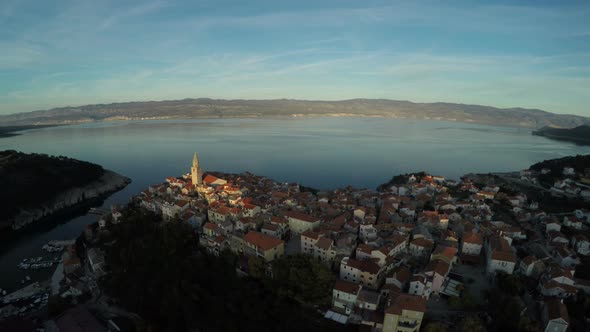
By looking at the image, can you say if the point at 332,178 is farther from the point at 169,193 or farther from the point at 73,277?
the point at 73,277

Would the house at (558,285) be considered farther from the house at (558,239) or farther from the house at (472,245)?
the house at (558,239)

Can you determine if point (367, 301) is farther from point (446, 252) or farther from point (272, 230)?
point (272, 230)

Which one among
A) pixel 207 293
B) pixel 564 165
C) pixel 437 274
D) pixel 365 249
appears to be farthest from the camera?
pixel 564 165

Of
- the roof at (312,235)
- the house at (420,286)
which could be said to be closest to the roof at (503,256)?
the house at (420,286)

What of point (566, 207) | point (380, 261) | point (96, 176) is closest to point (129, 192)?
point (96, 176)

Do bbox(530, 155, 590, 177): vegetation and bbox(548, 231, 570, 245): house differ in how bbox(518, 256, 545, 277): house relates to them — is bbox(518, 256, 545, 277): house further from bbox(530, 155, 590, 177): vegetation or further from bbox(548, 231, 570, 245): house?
bbox(530, 155, 590, 177): vegetation

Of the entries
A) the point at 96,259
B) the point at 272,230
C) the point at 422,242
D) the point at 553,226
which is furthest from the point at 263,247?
the point at 553,226
